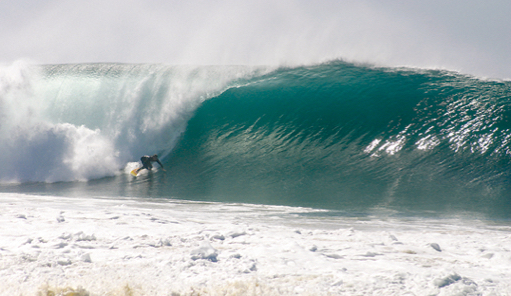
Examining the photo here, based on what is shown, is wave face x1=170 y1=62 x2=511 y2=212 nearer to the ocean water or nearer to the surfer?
the ocean water

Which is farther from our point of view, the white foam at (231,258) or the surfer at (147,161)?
the surfer at (147,161)

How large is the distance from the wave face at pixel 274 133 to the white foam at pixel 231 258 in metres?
2.79

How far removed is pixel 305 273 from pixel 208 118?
31.0 feet

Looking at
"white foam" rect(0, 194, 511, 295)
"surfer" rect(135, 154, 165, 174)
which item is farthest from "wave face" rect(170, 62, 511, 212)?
"white foam" rect(0, 194, 511, 295)

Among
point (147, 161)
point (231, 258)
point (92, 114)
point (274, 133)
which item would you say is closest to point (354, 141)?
point (274, 133)

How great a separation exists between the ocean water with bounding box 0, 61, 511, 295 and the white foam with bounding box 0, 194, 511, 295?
0.05 feet

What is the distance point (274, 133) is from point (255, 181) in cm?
268

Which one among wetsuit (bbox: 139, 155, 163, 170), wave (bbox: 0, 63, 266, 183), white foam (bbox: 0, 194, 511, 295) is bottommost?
white foam (bbox: 0, 194, 511, 295)

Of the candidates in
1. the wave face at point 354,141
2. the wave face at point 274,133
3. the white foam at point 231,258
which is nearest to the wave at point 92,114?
the wave face at point 274,133

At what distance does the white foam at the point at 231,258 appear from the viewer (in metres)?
2.16

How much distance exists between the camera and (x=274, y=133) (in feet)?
33.4

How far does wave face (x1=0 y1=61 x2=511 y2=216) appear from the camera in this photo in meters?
7.10

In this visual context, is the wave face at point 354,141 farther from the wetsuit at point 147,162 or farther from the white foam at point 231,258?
the white foam at point 231,258

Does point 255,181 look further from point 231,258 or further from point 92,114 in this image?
point 92,114
